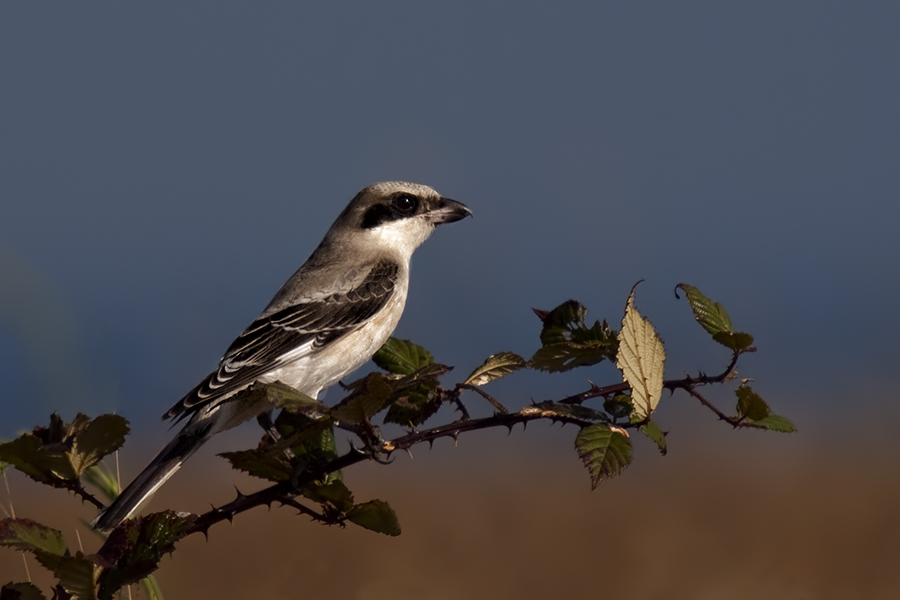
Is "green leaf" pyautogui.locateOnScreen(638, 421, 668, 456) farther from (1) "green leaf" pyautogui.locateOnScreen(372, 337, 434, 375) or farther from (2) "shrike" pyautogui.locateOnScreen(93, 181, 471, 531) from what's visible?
(2) "shrike" pyautogui.locateOnScreen(93, 181, 471, 531)

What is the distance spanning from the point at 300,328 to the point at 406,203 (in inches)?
42.7

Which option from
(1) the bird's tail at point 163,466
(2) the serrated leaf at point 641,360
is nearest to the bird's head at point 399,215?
(1) the bird's tail at point 163,466

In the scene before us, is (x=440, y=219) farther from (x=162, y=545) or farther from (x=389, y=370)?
(x=162, y=545)

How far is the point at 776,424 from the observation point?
1.90m

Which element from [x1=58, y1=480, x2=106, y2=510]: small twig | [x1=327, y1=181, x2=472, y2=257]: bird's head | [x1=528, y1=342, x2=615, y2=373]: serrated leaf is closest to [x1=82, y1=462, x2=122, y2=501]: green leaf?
[x1=58, y1=480, x2=106, y2=510]: small twig

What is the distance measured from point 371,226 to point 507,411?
3473 mm

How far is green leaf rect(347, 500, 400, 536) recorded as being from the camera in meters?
1.78

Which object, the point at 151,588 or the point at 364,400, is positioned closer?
the point at 364,400

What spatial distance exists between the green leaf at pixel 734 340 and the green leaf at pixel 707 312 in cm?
2

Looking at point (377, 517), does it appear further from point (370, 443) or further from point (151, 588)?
point (151, 588)

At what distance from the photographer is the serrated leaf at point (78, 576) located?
62.3 inches

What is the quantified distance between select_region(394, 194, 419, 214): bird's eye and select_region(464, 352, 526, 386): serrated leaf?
312cm

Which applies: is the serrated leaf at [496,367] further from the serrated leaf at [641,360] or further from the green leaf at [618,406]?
the serrated leaf at [641,360]

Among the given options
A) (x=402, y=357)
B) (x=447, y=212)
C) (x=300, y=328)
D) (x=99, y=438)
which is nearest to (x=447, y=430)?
(x=402, y=357)
